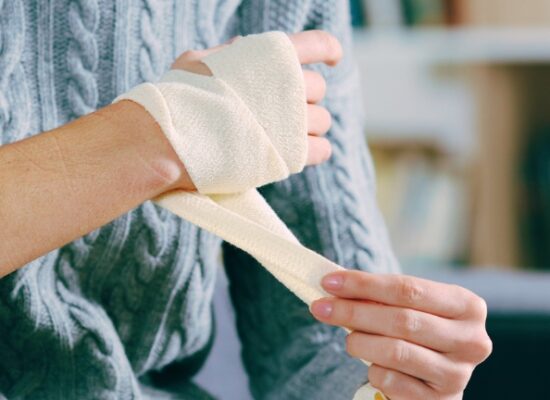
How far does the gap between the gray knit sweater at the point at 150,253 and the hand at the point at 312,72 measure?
0.12 metres

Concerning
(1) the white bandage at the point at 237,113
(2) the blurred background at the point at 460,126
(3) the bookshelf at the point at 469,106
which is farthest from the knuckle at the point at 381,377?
(3) the bookshelf at the point at 469,106

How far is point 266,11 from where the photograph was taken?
87 centimetres

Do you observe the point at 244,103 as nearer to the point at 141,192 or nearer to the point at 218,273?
the point at 141,192

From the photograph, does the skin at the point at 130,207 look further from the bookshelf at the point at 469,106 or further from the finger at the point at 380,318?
the bookshelf at the point at 469,106

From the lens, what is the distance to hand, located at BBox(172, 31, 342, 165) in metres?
0.70

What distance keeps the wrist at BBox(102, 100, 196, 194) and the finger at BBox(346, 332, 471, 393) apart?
161 millimetres

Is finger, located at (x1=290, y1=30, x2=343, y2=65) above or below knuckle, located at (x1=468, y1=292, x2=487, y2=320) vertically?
above

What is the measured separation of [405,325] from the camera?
64 cm

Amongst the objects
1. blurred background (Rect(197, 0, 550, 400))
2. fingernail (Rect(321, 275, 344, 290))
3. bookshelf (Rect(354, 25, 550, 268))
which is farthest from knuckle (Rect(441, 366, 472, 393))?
bookshelf (Rect(354, 25, 550, 268))

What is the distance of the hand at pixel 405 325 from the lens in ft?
2.10

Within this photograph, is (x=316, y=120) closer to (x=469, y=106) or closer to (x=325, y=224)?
(x=325, y=224)

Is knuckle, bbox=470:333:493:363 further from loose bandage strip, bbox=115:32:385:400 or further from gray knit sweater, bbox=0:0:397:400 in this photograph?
gray knit sweater, bbox=0:0:397:400

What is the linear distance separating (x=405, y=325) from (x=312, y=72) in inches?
7.4

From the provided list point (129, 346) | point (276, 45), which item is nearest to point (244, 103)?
point (276, 45)
